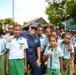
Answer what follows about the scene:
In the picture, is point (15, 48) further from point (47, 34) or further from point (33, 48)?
point (47, 34)

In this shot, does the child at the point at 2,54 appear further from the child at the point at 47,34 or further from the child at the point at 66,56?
the child at the point at 66,56

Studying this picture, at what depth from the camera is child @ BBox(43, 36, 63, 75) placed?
24.5 ft

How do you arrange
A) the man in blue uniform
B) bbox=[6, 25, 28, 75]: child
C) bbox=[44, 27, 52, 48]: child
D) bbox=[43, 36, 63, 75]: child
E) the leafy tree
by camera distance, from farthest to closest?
1. the leafy tree
2. bbox=[44, 27, 52, 48]: child
3. the man in blue uniform
4. bbox=[43, 36, 63, 75]: child
5. bbox=[6, 25, 28, 75]: child

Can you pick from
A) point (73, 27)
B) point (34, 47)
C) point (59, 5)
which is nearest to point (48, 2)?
point (59, 5)

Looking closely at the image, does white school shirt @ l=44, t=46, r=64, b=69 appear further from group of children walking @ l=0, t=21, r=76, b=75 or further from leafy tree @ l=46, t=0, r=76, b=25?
leafy tree @ l=46, t=0, r=76, b=25

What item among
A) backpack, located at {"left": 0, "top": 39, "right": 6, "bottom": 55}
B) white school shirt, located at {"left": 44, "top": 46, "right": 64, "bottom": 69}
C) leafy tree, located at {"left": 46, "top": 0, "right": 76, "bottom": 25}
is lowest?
white school shirt, located at {"left": 44, "top": 46, "right": 64, "bottom": 69}

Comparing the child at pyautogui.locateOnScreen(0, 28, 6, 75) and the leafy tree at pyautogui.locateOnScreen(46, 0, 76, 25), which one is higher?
the leafy tree at pyautogui.locateOnScreen(46, 0, 76, 25)

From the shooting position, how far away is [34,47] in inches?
314

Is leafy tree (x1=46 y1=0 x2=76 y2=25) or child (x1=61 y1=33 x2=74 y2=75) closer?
child (x1=61 y1=33 x2=74 y2=75)

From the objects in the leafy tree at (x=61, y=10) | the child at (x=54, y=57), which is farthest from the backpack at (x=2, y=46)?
the leafy tree at (x=61, y=10)

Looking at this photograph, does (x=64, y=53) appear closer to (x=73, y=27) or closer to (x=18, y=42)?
(x=18, y=42)

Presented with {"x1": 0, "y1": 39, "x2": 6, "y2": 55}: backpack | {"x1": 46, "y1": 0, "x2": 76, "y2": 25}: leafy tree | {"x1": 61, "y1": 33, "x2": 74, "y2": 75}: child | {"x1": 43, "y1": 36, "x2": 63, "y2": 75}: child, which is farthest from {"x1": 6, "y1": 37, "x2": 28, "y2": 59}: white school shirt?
{"x1": 46, "y1": 0, "x2": 76, "y2": 25}: leafy tree

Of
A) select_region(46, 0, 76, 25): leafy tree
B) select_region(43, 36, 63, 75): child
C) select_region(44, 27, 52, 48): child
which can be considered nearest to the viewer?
select_region(43, 36, 63, 75): child

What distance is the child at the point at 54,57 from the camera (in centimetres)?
747
